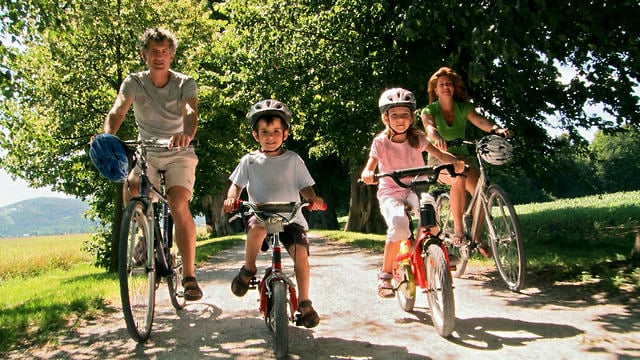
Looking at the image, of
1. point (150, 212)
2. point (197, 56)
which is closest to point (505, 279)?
point (150, 212)

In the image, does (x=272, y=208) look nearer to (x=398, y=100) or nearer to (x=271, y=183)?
(x=271, y=183)

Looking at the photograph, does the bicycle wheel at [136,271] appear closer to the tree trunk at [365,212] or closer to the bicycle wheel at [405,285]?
the bicycle wheel at [405,285]

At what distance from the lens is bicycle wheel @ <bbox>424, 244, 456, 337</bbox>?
3.85 metres

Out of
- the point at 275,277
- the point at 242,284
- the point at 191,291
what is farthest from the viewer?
the point at 191,291

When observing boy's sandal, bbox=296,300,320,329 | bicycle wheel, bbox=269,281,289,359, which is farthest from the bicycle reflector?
boy's sandal, bbox=296,300,320,329

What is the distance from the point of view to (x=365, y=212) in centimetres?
2620

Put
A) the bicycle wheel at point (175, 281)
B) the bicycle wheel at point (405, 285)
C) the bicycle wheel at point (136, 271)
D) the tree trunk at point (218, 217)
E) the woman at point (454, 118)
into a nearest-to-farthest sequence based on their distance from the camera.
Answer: the bicycle wheel at point (136, 271) < the bicycle wheel at point (405, 285) < the bicycle wheel at point (175, 281) < the woman at point (454, 118) < the tree trunk at point (218, 217)

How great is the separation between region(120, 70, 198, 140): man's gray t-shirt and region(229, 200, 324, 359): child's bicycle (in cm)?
135

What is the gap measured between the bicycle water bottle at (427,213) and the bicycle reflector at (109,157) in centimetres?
232

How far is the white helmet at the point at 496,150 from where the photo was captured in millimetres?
5379

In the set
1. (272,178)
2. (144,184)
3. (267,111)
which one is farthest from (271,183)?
(144,184)

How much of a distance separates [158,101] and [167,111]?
0.12m

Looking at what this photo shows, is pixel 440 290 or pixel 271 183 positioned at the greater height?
pixel 271 183

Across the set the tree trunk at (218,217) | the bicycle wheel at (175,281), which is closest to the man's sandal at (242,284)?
the bicycle wheel at (175,281)
